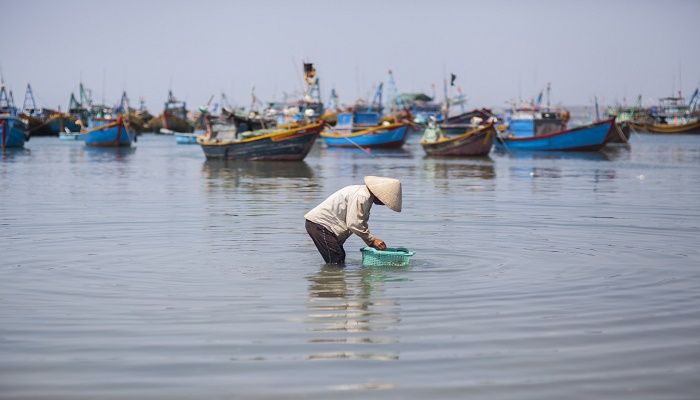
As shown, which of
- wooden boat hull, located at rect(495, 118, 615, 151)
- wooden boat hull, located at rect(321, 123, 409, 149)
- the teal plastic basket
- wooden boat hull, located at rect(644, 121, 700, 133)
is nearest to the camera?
the teal plastic basket

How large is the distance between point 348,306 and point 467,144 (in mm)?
35079

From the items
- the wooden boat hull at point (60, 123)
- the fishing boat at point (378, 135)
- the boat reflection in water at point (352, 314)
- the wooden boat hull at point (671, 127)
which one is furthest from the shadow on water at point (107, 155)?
the wooden boat hull at point (671, 127)

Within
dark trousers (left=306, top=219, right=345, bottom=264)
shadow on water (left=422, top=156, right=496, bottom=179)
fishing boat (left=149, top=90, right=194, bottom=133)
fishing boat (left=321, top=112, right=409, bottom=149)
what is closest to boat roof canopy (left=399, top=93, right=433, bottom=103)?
fishing boat (left=149, top=90, right=194, bottom=133)

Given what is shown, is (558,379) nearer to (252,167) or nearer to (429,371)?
(429,371)

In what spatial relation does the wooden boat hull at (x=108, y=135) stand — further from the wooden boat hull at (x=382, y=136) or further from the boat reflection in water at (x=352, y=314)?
the boat reflection in water at (x=352, y=314)

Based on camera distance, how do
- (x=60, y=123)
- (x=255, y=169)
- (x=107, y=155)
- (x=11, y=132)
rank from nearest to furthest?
(x=255, y=169), (x=107, y=155), (x=11, y=132), (x=60, y=123)

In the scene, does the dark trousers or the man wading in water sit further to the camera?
the dark trousers

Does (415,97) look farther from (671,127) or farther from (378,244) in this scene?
(378,244)

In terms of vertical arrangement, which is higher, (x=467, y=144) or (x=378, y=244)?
(x=378, y=244)

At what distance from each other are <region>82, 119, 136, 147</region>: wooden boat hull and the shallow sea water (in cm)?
4176

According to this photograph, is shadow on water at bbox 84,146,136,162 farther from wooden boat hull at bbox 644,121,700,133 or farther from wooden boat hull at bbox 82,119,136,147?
wooden boat hull at bbox 644,121,700,133

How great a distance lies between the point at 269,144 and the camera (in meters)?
35.4

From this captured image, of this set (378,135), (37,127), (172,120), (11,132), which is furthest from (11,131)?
→ (172,120)

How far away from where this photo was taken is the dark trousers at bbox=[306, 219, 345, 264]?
910 cm
